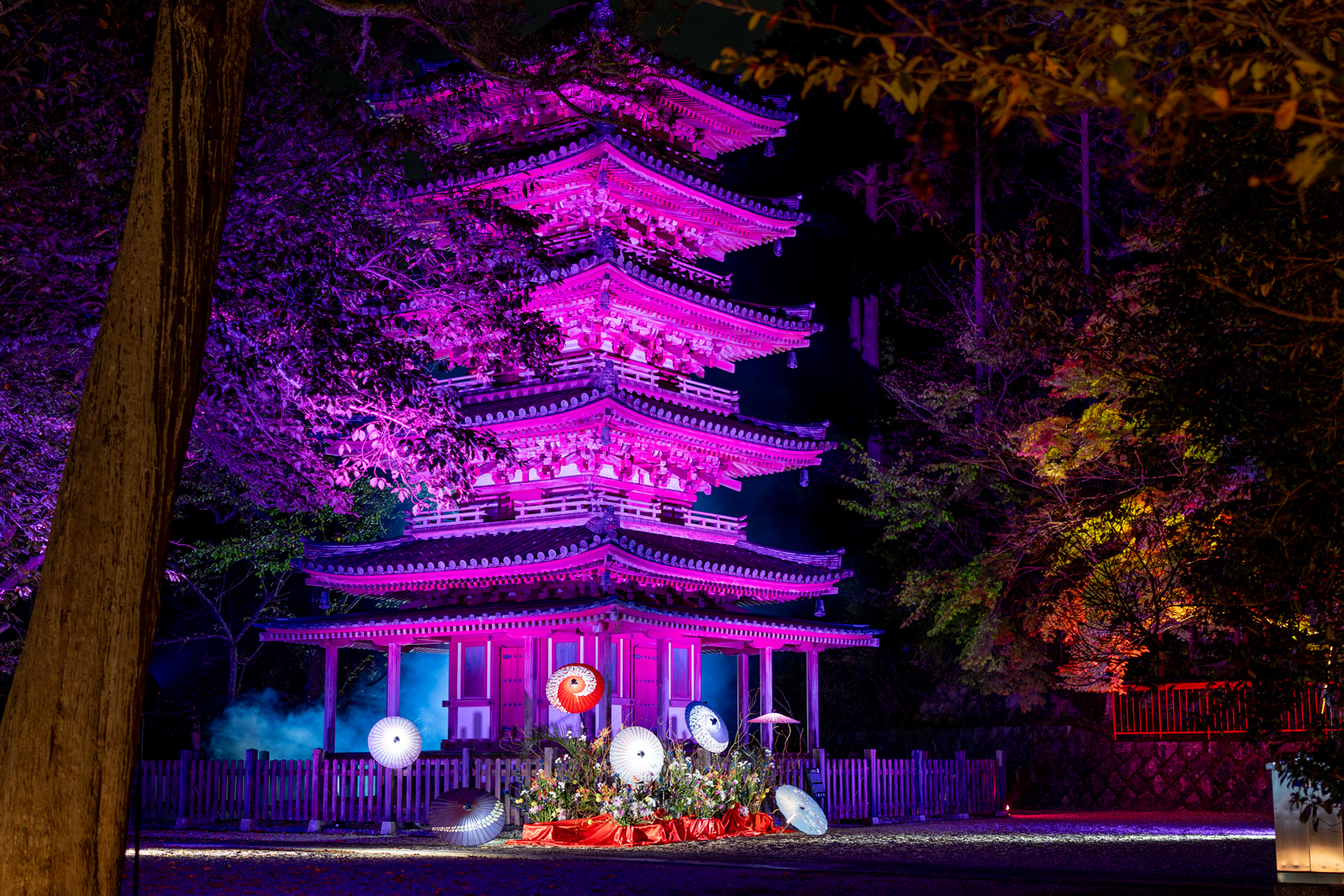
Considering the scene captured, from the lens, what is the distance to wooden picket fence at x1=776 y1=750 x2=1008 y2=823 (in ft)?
68.0

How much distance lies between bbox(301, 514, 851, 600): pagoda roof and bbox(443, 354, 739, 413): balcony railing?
2.67 meters

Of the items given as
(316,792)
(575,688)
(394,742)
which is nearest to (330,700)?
(316,792)

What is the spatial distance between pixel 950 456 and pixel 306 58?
18.0m

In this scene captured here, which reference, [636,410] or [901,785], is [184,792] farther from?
[901,785]

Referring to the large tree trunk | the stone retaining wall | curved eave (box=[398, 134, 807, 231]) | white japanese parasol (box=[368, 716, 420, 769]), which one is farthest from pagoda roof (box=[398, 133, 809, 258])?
the large tree trunk

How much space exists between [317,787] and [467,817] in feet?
13.6

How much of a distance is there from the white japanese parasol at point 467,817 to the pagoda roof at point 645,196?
1013 cm

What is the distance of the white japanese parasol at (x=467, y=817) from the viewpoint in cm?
1661

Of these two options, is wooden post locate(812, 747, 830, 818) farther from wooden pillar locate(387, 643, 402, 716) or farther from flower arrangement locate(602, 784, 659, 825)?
wooden pillar locate(387, 643, 402, 716)

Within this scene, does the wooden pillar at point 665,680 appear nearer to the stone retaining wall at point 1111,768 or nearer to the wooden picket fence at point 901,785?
the wooden picket fence at point 901,785

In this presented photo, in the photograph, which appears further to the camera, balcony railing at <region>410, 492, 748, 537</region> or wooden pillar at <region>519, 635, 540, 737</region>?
balcony railing at <region>410, 492, 748, 537</region>

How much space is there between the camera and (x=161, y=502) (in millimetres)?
6055

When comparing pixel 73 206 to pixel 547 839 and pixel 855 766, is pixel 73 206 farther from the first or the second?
pixel 855 766

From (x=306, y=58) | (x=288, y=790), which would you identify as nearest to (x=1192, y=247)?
(x=306, y=58)
